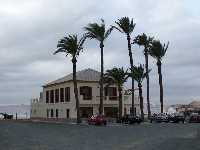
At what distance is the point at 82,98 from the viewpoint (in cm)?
8869

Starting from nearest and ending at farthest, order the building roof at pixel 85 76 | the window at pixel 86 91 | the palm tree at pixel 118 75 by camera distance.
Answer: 1. the palm tree at pixel 118 75
2. the window at pixel 86 91
3. the building roof at pixel 85 76

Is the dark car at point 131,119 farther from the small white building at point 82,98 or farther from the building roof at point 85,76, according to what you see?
the building roof at point 85,76

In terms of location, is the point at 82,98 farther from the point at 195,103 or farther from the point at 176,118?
the point at 195,103

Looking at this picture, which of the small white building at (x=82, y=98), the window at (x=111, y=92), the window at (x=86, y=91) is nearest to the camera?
the small white building at (x=82, y=98)

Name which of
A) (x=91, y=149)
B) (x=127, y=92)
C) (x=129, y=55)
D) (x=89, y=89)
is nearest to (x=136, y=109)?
(x=127, y=92)

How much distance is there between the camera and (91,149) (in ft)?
84.9

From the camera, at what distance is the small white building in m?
89.2

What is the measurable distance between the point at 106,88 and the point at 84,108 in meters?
5.99

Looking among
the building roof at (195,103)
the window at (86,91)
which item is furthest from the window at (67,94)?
the building roof at (195,103)

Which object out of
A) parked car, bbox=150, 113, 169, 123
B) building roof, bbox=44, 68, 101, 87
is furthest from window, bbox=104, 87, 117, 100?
parked car, bbox=150, 113, 169, 123

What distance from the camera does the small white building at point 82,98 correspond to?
8925 centimetres

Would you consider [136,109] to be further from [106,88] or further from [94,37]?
[94,37]

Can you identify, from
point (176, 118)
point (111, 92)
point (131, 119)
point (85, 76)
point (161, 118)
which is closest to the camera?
point (131, 119)

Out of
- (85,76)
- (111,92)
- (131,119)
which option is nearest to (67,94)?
(85,76)
